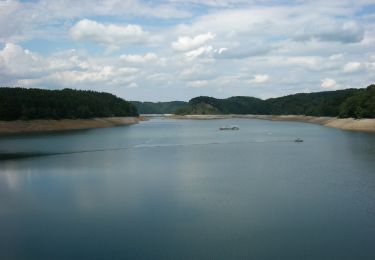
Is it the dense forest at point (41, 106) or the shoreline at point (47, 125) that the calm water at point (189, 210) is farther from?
the dense forest at point (41, 106)

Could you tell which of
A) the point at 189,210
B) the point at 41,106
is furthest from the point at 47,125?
the point at 189,210

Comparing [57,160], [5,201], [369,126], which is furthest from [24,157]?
[369,126]

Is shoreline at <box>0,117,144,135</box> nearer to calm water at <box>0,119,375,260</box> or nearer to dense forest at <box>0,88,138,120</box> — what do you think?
dense forest at <box>0,88,138,120</box>

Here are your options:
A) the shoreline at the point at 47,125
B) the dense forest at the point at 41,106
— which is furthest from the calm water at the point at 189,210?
the dense forest at the point at 41,106

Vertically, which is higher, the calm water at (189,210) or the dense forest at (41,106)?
the dense forest at (41,106)

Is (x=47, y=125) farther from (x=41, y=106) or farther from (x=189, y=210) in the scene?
(x=189, y=210)

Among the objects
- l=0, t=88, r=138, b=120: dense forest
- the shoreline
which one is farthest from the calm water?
l=0, t=88, r=138, b=120: dense forest

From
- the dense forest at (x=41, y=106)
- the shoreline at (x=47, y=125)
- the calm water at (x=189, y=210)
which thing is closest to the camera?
the calm water at (x=189, y=210)

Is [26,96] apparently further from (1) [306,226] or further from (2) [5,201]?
(1) [306,226]

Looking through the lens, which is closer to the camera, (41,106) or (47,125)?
(47,125)
